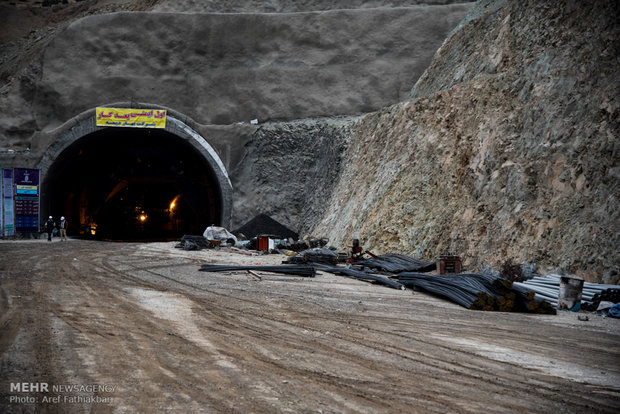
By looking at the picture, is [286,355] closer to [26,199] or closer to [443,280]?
[443,280]

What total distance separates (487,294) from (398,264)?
469 cm

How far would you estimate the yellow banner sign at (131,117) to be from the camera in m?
28.1

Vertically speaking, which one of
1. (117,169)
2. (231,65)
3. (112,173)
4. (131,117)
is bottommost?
(112,173)

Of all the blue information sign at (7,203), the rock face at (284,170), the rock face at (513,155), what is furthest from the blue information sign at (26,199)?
the rock face at (513,155)

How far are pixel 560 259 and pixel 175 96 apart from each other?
25454mm

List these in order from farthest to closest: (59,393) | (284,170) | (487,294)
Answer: (284,170) < (487,294) < (59,393)

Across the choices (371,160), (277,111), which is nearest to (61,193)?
(277,111)

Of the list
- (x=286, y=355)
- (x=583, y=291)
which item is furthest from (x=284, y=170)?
(x=286, y=355)

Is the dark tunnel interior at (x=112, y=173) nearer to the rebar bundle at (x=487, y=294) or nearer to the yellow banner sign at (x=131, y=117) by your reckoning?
the yellow banner sign at (x=131, y=117)

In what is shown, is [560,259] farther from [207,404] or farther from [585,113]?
[207,404]

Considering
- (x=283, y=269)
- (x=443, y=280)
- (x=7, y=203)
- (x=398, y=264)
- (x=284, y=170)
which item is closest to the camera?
(x=443, y=280)

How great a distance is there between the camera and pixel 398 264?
13625mm

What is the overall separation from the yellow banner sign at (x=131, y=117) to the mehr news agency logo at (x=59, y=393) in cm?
2623

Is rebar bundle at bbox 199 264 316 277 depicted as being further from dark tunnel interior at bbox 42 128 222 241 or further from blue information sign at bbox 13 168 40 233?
blue information sign at bbox 13 168 40 233
